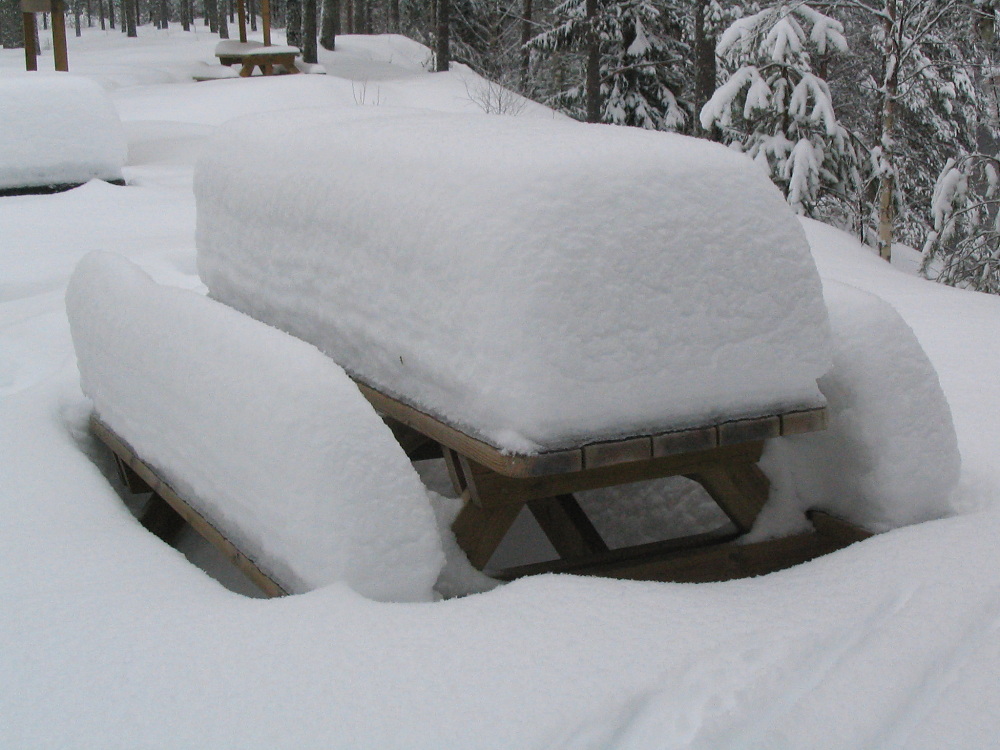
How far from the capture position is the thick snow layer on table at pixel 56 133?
9.84 metres

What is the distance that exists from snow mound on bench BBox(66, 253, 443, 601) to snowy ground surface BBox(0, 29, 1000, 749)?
5.9 inches

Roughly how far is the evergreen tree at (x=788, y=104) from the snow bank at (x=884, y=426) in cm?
934

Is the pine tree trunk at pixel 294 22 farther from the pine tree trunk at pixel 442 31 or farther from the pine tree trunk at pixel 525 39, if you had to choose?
the pine tree trunk at pixel 525 39

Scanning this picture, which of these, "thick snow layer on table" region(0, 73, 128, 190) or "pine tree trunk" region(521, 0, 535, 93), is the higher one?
"pine tree trunk" region(521, 0, 535, 93)

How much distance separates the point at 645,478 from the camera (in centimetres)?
322

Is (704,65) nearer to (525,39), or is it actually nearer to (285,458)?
(525,39)

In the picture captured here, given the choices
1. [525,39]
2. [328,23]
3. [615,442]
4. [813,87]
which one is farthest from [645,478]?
[328,23]

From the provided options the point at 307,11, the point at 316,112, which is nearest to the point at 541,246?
the point at 316,112

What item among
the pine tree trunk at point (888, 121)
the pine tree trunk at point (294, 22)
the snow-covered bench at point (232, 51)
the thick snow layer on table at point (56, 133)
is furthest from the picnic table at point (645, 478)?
the pine tree trunk at point (294, 22)

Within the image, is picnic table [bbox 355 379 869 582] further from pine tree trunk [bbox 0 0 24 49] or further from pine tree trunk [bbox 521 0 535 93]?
pine tree trunk [bbox 0 0 24 49]

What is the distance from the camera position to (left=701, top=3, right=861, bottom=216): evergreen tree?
1238 cm

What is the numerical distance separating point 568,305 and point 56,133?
29.9 ft

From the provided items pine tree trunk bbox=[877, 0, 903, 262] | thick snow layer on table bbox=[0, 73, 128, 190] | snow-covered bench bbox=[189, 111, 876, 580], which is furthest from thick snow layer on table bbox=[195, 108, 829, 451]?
pine tree trunk bbox=[877, 0, 903, 262]

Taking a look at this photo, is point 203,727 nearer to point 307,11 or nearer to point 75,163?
point 75,163
